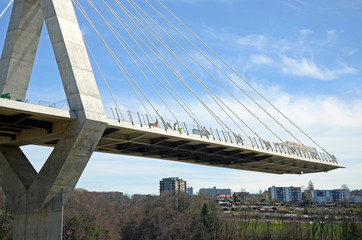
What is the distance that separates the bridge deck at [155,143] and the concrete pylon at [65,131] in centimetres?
88

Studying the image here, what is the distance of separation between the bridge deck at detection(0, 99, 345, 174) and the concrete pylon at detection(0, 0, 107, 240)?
88 cm

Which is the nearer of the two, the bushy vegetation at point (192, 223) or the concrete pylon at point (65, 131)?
the concrete pylon at point (65, 131)

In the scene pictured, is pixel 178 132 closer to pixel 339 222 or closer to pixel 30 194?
pixel 30 194

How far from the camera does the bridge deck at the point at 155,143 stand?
20766mm

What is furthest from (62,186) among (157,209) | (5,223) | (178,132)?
(157,209)

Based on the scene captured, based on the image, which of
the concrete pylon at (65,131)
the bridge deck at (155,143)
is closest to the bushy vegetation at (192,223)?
the bridge deck at (155,143)

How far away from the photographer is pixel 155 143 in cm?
2833

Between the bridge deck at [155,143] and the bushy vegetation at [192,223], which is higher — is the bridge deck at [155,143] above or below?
above

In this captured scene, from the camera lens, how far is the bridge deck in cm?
2077

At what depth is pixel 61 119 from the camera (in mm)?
21219

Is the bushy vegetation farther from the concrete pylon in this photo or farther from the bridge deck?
the concrete pylon

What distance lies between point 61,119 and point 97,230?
49437 mm

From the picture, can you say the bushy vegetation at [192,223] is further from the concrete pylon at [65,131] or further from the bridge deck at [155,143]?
the concrete pylon at [65,131]

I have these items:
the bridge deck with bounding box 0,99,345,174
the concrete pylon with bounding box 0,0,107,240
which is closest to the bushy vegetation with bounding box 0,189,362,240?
the bridge deck with bounding box 0,99,345,174
